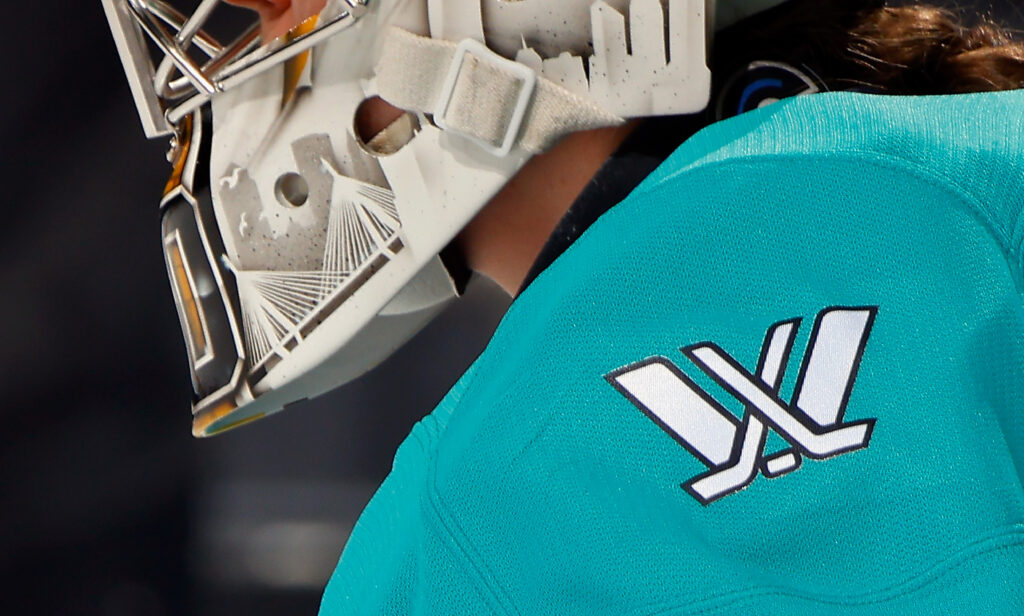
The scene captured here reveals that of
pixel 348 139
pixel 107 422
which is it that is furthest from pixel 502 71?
pixel 107 422

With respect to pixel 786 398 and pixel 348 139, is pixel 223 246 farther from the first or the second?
pixel 786 398

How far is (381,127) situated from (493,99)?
99 mm

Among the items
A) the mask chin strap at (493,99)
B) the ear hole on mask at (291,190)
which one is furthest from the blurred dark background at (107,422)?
the mask chin strap at (493,99)

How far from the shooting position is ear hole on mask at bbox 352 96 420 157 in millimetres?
685

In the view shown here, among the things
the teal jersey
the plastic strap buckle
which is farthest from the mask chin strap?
the teal jersey

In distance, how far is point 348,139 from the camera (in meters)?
0.69

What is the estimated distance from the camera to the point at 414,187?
67 cm

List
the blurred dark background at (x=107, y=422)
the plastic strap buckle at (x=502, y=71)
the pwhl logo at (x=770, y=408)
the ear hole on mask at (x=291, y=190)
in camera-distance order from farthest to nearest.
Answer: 1. the blurred dark background at (x=107, y=422)
2. the ear hole on mask at (x=291, y=190)
3. the plastic strap buckle at (x=502, y=71)
4. the pwhl logo at (x=770, y=408)

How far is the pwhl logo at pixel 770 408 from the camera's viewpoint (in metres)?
0.50

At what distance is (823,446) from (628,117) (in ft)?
0.75

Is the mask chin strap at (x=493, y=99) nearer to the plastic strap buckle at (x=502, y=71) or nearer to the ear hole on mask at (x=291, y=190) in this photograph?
the plastic strap buckle at (x=502, y=71)

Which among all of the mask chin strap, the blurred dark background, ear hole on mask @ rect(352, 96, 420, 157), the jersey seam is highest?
the mask chin strap

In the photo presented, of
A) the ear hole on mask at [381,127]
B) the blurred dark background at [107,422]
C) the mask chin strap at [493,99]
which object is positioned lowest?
the blurred dark background at [107,422]

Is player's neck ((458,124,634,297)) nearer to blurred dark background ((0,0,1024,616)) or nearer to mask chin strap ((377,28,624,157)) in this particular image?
mask chin strap ((377,28,624,157))
